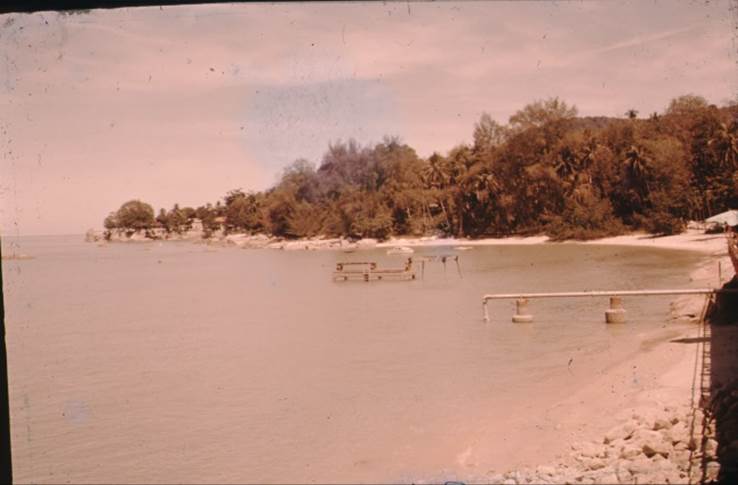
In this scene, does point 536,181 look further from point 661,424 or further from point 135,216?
point 135,216

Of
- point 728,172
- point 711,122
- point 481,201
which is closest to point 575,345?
point 728,172

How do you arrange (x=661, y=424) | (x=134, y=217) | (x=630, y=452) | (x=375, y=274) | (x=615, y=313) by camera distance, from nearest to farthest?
1. (x=630, y=452)
2. (x=661, y=424)
3. (x=615, y=313)
4. (x=375, y=274)
5. (x=134, y=217)

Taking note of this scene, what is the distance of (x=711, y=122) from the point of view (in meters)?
35.7

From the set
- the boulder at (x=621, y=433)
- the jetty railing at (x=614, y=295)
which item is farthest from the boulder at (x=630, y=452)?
the jetty railing at (x=614, y=295)

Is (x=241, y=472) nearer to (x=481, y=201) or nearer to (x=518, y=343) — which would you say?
(x=518, y=343)

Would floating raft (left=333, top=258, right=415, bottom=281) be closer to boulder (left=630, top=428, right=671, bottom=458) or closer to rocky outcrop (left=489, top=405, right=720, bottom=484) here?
rocky outcrop (left=489, top=405, right=720, bottom=484)

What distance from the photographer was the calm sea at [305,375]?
9.34 meters

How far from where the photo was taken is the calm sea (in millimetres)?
9336

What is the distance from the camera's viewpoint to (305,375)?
14.4 m

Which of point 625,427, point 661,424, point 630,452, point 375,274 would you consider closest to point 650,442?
point 630,452

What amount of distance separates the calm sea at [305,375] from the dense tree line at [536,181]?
30.2 ft

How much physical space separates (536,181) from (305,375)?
37422 mm

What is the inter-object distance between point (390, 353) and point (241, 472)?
7.38 metres

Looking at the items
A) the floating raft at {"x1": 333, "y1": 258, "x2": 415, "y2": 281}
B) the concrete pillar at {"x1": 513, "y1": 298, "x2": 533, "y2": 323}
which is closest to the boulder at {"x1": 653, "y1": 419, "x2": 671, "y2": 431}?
the concrete pillar at {"x1": 513, "y1": 298, "x2": 533, "y2": 323}
